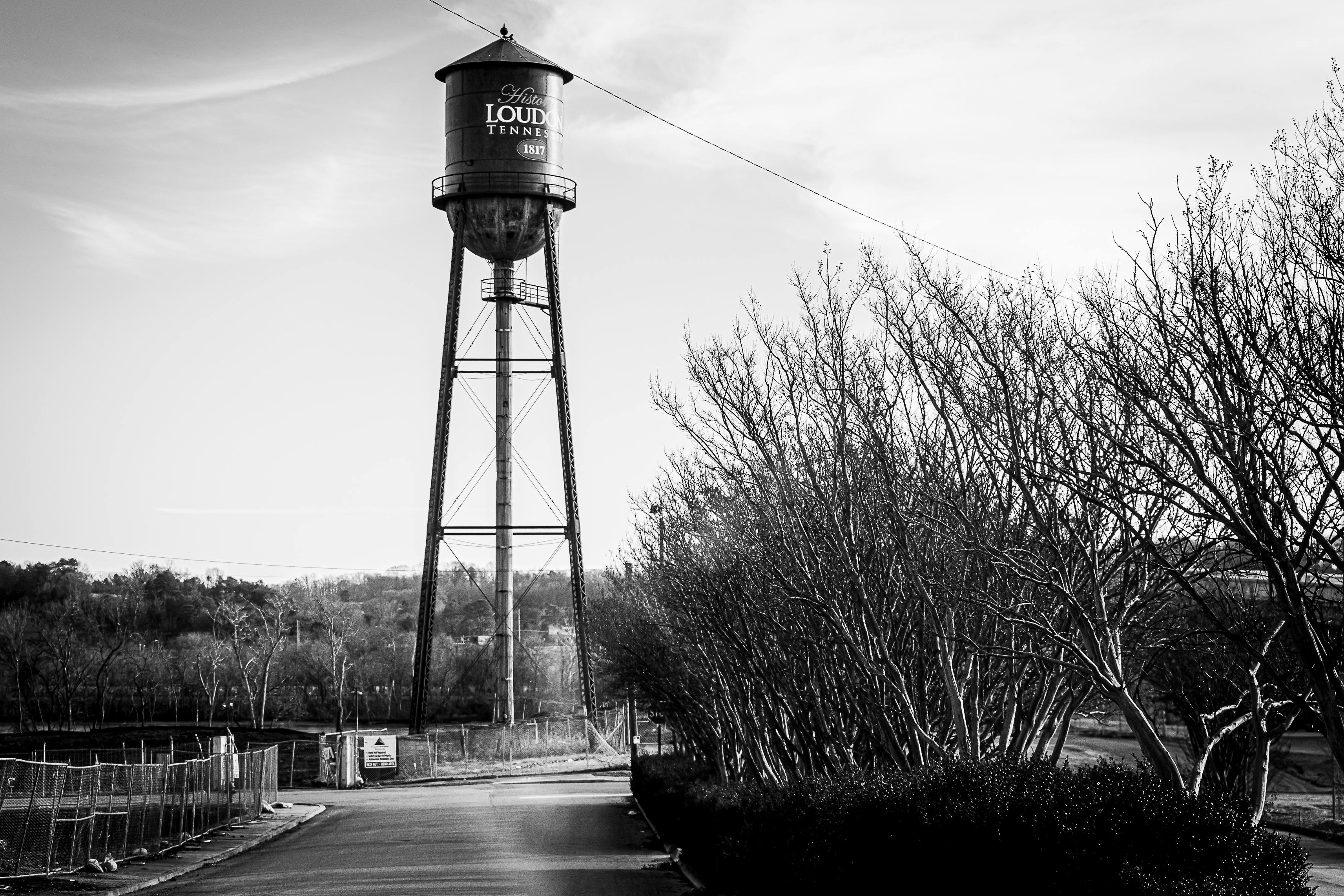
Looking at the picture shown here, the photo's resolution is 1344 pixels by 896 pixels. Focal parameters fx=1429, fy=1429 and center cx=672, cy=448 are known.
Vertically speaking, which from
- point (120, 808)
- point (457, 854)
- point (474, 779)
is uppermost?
point (120, 808)

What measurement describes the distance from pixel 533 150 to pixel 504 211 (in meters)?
2.32

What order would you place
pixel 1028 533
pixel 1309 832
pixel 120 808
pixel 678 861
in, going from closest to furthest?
pixel 1028 533 < pixel 678 861 < pixel 1309 832 < pixel 120 808

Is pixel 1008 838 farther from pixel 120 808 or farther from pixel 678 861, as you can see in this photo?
pixel 120 808

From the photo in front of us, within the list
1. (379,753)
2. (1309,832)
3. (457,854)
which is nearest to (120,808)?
(457,854)

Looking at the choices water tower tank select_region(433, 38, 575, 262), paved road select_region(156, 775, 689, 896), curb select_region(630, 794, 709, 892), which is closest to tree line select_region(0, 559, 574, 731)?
water tower tank select_region(433, 38, 575, 262)

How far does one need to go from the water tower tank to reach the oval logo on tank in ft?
0.09

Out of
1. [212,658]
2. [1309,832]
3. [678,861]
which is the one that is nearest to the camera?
[678,861]

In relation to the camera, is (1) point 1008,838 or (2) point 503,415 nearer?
(1) point 1008,838

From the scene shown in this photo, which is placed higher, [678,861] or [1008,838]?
[1008,838]

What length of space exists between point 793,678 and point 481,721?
72905mm

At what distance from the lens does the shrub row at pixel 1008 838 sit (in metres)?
8.19

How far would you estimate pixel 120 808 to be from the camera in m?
34.3

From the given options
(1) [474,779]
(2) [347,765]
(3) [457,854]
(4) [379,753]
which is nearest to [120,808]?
(3) [457,854]

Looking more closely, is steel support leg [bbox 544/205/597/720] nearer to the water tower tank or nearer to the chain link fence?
the water tower tank
